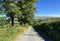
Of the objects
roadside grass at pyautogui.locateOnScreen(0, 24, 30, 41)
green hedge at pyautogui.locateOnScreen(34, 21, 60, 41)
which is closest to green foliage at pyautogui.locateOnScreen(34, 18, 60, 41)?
green hedge at pyautogui.locateOnScreen(34, 21, 60, 41)

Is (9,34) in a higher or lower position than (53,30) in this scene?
higher

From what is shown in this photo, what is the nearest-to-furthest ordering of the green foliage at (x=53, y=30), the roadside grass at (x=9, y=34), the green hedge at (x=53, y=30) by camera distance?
1. the roadside grass at (x=9, y=34)
2. the green hedge at (x=53, y=30)
3. the green foliage at (x=53, y=30)

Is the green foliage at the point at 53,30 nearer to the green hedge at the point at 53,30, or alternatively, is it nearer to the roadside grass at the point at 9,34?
Result: the green hedge at the point at 53,30

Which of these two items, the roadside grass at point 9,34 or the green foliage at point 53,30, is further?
the green foliage at point 53,30

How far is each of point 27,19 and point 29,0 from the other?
75.3 feet

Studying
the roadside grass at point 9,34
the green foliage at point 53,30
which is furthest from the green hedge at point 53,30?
the roadside grass at point 9,34

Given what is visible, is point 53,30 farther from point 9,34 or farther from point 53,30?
point 9,34

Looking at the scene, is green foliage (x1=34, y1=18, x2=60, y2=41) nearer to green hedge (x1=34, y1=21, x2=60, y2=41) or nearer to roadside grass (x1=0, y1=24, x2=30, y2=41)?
green hedge (x1=34, y1=21, x2=60, y2=41)

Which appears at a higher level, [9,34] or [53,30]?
[9,34]

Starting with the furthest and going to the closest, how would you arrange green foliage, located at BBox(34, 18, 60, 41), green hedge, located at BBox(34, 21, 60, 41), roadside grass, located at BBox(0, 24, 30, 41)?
green foliage, located at BBox(34, 18, 60, 41) → green hedge, located at BBox(34, 21, 60, 41) → roadside grass, located at BBox(0, 24, 30, 41)

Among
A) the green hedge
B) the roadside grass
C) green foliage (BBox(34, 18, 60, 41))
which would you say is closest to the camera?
the roadside grass

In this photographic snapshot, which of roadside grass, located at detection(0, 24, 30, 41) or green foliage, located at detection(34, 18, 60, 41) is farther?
green foliage, located at detection(34, 18, 60, 41)

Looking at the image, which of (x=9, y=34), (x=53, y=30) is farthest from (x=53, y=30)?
(x=9, y=34)

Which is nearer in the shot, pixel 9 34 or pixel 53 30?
pixel 9 34
